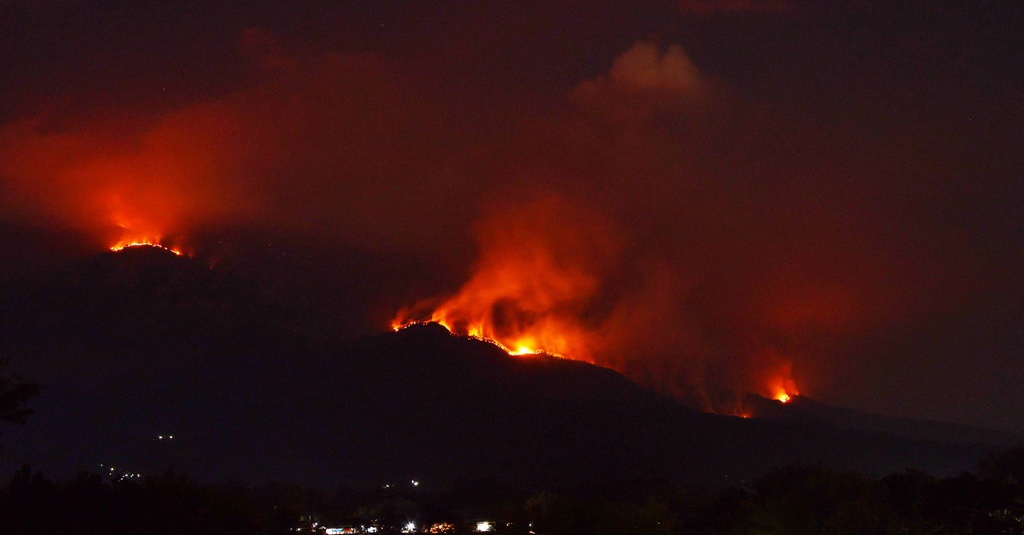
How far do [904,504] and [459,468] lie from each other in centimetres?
11569

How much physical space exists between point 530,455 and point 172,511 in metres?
135

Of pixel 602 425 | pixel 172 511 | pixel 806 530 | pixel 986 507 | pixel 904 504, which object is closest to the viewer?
pixel 172 511

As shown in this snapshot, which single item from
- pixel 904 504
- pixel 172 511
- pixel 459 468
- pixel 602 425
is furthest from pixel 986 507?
pixel 602 425

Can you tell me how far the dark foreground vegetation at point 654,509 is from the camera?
39169 millimetres

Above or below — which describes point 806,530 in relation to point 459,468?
below

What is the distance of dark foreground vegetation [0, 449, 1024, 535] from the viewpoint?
39.2 metres

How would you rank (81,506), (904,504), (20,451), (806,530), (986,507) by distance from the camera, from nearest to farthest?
(81,506) → (986,507) → (806,530) → (904,504) → (20,451)

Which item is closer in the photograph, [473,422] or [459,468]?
[459,468]

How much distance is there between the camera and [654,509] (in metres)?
73.8

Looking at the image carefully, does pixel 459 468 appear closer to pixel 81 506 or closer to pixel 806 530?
pixel 806 530

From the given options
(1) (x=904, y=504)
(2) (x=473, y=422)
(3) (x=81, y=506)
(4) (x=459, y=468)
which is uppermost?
(2) (x=473, y=422)

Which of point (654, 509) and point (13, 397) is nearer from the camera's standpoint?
point (13, 397)

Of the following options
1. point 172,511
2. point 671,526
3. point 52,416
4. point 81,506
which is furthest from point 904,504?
point 52,416

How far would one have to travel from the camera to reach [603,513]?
66250 mm
